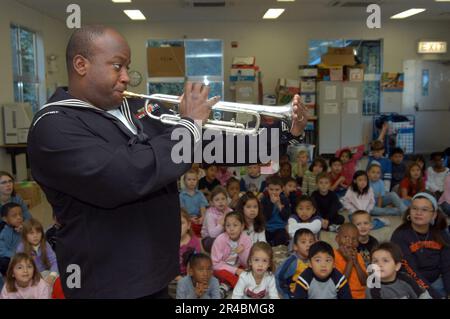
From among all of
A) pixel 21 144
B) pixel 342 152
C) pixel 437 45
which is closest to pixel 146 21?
pixel 21 144

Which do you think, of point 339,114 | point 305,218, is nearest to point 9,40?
point 305,218

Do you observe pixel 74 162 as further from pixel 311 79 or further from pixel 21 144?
pixel 311 79

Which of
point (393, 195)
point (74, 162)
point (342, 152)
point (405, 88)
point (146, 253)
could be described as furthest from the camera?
point (405, 88)

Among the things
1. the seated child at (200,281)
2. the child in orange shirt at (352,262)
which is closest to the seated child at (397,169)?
the child in orange shirt at (352,262)

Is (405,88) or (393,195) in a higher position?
(405,88)

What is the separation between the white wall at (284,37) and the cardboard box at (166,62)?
448mm

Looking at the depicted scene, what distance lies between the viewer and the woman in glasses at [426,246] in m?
3.37

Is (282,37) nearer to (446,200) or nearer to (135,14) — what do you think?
(135,14)

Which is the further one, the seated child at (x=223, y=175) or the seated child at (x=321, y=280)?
the seated child at (x=223, y=175)

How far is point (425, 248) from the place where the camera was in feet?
11.3

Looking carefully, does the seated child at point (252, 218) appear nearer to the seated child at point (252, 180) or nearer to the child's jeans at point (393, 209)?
the seated child at point (252, 180)

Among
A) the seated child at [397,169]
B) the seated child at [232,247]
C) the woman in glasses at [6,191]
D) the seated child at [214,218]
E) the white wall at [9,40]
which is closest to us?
the seated child at [232,247]

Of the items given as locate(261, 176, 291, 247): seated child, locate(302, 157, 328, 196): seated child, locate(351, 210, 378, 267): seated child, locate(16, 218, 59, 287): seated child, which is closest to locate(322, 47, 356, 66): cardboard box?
locate(302, 157, 328, 196): seated child

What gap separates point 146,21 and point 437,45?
21.8 ft
